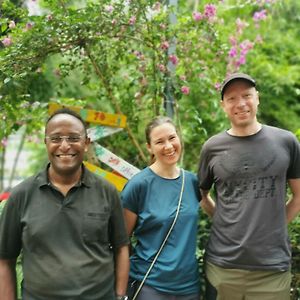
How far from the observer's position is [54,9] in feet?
10.2

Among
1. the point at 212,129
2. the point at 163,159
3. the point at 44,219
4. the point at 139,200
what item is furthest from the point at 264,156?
the point at 212,129

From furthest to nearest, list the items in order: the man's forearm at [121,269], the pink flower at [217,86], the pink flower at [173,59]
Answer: the pink flower at [217,86]
the pink flower at [173,59]
the man's forearm at [121,269]

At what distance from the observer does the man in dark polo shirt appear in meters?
2.09

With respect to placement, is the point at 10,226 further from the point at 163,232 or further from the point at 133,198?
the point at 163,232

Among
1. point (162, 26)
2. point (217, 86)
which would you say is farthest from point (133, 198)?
point (217, 86)

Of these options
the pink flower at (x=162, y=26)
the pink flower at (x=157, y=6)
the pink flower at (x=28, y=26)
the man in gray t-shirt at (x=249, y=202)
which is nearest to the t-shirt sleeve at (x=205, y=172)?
the man in gray t-shirt at (x=249, y=202)

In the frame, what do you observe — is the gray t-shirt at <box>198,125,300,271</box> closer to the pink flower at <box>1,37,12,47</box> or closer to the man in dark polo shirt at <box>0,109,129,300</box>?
the man in dark polo shirt at <box>0,109,129,300</box>

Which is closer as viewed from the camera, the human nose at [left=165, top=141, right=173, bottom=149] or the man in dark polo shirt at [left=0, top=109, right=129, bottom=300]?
the man in dark polo shirt at [left=0, top=109, right=129, bottom=300]

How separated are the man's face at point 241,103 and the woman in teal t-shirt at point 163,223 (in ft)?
1.29

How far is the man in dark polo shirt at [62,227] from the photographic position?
2088 millimetres

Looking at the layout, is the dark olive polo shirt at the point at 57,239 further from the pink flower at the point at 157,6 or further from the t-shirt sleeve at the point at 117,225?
the pink flower at the point at 157,6

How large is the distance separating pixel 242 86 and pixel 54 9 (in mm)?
1509

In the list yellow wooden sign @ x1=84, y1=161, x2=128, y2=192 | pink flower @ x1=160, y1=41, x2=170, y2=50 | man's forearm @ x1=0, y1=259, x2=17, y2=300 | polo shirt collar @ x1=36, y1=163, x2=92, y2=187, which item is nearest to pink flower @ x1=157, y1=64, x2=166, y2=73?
pink flower @ x1=160, y1=41, x2=170, y2=50

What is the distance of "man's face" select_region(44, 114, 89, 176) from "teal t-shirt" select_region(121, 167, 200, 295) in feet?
1.62
